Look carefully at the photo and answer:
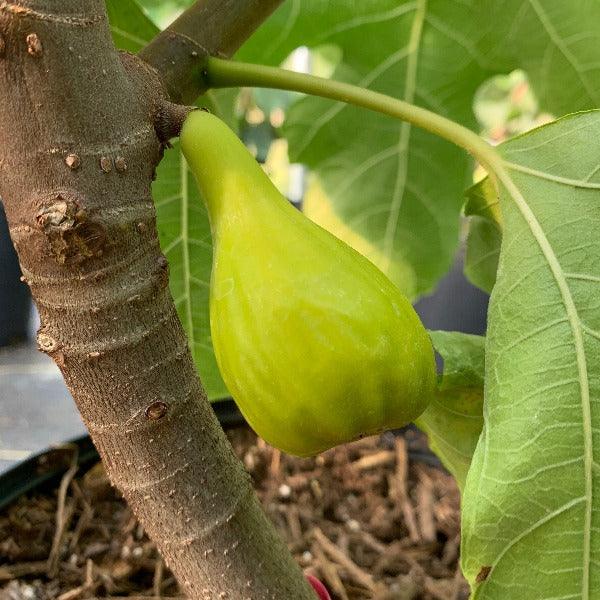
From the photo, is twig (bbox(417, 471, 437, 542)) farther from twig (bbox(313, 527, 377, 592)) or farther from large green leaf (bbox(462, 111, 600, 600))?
large green leaf (bbox(462, 111, 600, 600))

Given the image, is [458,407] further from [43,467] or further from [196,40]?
[43,467]

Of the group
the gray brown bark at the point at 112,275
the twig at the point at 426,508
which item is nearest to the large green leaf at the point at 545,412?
the gray brown bark at the point at 112,275

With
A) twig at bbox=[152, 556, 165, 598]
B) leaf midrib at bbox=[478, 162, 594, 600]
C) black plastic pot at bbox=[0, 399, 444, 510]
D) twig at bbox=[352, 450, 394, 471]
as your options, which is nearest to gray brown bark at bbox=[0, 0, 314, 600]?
leaf midrib at bbox=[478, 162, 594, 600]

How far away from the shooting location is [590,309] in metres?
0.39

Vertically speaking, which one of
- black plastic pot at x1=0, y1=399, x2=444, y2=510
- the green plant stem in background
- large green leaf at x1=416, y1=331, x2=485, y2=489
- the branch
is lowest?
black plastic pot at x1=0, y1=399, x2=444, y2=510

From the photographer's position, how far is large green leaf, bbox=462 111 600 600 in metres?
0.38

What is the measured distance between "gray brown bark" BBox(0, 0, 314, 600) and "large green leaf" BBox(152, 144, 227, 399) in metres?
0.28

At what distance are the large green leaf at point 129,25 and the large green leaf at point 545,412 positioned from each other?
1.13 ft

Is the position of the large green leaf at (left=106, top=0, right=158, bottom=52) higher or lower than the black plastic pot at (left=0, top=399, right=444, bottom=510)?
higher

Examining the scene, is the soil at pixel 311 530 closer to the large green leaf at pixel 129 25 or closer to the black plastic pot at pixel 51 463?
the black plastic pot at pixel 51 463

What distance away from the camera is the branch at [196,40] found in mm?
452

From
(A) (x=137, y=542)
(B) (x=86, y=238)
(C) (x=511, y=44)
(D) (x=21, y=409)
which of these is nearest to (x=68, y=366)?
(B) (x=86, y=238)

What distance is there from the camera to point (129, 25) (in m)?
0.60

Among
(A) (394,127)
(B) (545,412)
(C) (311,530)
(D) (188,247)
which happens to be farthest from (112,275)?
(C) (311,530)
